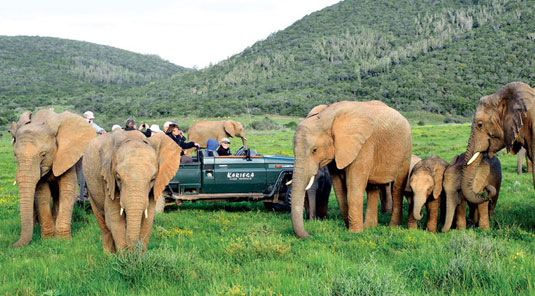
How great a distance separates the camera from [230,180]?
11.6 m

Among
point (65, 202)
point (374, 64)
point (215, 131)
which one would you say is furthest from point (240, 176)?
point (374, 64)

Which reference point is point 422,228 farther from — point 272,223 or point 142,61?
point 142,61

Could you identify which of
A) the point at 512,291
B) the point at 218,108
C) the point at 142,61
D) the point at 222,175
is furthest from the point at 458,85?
the point at 142,61

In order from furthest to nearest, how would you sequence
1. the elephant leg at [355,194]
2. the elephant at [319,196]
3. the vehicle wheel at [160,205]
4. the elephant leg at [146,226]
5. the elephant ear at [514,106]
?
the vehicle wheel at [160,205] < the elephant at [319,196] < the elephant leg at [355,194] < the elephant ear at [514,106] < the elephant leg at [146,226]

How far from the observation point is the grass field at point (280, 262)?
554 cm

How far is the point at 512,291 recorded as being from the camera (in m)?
5.30

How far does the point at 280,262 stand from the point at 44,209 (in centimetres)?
503

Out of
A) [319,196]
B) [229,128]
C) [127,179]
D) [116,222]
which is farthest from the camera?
[229,128]

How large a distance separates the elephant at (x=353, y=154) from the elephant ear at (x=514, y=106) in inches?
82.6

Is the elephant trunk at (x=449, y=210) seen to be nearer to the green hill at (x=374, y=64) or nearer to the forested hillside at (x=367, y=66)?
the forested hillside at (x=367, y=66)

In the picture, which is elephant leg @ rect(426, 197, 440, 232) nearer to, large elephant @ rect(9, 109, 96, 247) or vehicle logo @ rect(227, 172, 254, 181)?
vehicle logo @ rect(227, 172, 254, 181)

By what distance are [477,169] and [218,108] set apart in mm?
56867

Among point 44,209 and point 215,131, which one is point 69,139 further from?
point 215,131

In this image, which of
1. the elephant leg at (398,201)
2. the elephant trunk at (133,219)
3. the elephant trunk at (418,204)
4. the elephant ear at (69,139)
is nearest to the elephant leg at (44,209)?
the elephant ear at (69,139)
